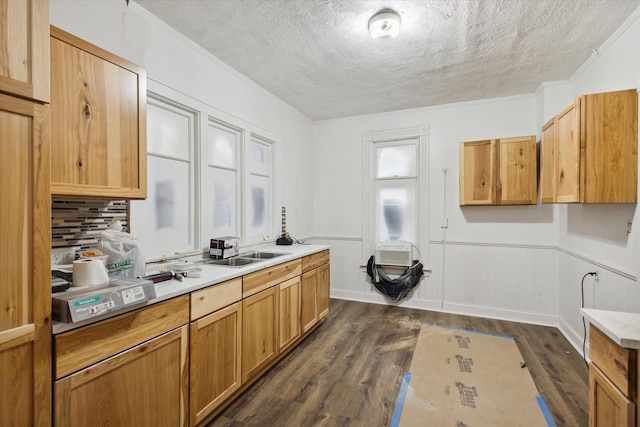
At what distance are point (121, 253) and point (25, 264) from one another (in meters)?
0.55

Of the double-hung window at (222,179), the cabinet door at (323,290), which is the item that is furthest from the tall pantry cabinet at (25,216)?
the cabinet door at (323,290)

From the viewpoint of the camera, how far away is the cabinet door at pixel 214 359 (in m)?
1.71

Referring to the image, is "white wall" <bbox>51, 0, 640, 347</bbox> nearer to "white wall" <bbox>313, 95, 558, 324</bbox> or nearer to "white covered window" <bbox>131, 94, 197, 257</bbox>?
"white wall" <bbox>313, 95, 558, 324</bbox>

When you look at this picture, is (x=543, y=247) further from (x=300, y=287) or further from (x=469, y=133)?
(x=300, y=287)

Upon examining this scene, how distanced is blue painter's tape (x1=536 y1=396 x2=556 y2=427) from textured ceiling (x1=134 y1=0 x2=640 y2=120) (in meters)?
2.70

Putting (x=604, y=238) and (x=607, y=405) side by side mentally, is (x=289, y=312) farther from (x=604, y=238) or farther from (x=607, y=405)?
(x=604, y=238)

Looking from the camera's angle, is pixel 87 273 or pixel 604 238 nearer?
pixel 87 273

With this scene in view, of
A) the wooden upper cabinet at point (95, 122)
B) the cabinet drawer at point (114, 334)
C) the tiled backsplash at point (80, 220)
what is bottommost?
the cabinet drawer at point (114, 334)

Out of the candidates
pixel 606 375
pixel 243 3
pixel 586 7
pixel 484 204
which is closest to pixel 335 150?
pixel 484 204

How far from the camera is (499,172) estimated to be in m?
3.47

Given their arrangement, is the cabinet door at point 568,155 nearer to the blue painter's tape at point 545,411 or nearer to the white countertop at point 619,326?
the white countertop at point 619,326

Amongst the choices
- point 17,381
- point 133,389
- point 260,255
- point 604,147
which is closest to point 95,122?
point 17,381

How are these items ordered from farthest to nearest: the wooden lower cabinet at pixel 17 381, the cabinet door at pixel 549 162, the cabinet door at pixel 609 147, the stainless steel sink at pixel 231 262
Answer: the cabinet door at pixel 549 162 < the stainless steel sink at pixel 231 262 < the cabinet door at pixel 609 147 < the wooden lower cabinet at pixel 17 381

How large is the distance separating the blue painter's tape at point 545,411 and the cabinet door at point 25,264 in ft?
8.56
